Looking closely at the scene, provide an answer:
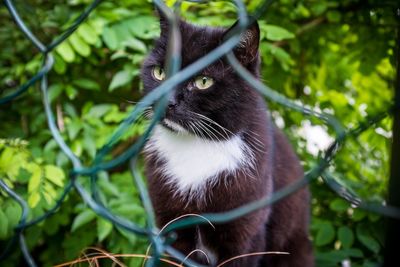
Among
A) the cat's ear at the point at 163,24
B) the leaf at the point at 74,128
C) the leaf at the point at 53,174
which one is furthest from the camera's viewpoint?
the leaf at the point at 74,128

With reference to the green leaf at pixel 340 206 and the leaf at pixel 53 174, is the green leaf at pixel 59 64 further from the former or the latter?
the green leaf at pixel 340 206

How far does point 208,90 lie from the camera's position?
1573 millimetres

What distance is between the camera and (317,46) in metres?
2.78

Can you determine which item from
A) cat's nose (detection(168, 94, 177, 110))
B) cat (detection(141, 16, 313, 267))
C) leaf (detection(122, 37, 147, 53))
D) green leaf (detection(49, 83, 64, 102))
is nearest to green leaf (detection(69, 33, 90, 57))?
leaf (detection(122, 37, 147, 53))

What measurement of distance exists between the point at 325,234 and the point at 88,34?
130 centimetres

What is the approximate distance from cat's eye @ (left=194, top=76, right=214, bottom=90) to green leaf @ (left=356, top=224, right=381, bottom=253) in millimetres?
1015

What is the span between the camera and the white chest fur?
1.71 meters

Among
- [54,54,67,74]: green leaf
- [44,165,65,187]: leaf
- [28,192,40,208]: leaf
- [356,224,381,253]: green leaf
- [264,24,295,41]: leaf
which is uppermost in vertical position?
[264,24,295,41]: leaf

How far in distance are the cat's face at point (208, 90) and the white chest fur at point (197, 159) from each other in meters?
0.05

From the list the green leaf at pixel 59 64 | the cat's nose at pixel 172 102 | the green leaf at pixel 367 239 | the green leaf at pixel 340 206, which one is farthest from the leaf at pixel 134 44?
the green leaf at pixel 367 239

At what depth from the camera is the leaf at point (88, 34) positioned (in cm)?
213

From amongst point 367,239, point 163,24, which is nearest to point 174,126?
point 163,24

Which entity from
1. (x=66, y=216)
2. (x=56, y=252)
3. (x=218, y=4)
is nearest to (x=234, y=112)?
(x=218, y=4)

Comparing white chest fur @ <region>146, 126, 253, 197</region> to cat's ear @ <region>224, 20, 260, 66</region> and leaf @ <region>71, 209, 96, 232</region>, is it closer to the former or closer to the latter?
cat's ear @ <region>224, 20, 260, 66</region>
